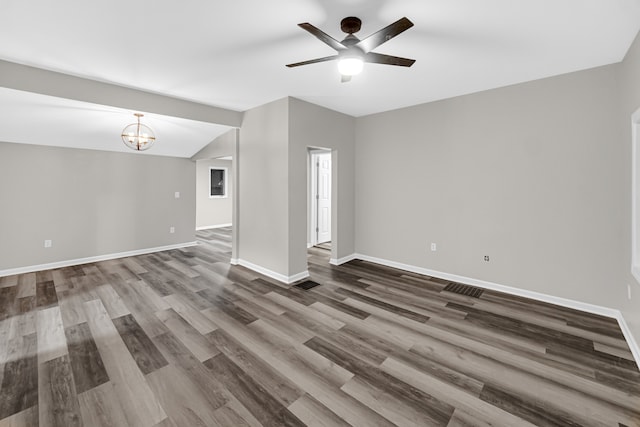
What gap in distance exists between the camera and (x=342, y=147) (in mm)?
4887

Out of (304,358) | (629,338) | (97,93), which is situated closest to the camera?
(304,358)

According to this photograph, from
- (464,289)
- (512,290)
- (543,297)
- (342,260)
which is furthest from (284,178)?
(543,297)

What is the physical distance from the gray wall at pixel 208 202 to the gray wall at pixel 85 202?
7.31ft

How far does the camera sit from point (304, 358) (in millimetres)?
2281

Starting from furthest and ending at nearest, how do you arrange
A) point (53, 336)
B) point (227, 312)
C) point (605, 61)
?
point (227, 312), point (605, 61), point (53, 336)

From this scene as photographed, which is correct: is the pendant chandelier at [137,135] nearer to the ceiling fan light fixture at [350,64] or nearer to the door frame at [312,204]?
the door frame at [312,204]

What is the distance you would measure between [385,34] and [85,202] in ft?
18.6

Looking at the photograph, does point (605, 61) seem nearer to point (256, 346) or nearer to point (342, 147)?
point (342, 147)

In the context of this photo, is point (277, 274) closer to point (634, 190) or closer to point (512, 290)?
point (512, 290)

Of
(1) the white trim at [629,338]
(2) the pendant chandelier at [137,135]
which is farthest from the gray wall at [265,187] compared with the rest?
(1) the white trim at [629,338]

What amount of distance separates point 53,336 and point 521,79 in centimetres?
569

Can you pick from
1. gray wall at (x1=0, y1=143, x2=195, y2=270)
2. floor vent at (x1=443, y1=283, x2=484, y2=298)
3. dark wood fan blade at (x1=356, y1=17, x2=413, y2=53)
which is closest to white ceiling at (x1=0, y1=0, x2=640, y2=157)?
dark wood fan blade at (x1=356, y1=17, x2=413, y2=53)

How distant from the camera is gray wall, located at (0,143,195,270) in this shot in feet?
14.1

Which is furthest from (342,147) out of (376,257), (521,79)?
(521,79)
